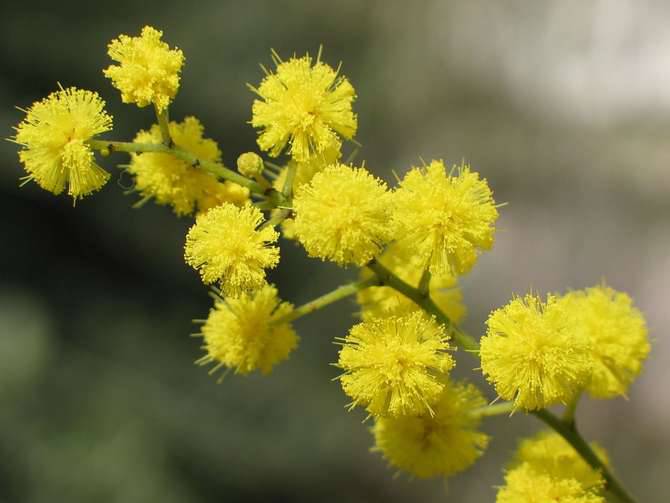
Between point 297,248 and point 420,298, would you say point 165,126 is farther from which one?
point 297,248

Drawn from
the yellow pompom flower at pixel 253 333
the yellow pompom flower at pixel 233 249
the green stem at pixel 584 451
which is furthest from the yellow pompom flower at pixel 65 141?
the green stem at pixel 584 451

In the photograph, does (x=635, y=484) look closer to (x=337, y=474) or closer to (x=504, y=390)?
(x=337, y=474)

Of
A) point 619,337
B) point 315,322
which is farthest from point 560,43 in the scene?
point 619,337

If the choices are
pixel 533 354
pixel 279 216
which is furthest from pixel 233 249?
pixel 533 354

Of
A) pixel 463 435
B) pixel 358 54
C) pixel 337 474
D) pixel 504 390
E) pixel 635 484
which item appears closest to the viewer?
pixel 504 390

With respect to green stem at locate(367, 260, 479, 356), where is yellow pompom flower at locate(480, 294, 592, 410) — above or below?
below

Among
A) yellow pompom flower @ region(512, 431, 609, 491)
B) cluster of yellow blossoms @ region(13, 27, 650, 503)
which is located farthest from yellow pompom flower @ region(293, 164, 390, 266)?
yellow pompom flower @ region(512, 431, 609, 491)

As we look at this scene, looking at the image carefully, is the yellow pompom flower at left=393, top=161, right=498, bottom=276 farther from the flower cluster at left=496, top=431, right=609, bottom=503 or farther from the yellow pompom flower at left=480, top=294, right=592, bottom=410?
the flower cluster at left=496, top=431, right=609, bottom=503
